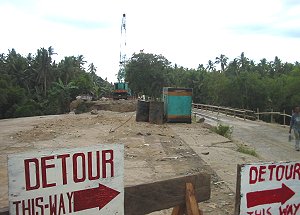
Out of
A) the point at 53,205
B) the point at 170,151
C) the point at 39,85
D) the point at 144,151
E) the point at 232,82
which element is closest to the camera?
the point at 53,205

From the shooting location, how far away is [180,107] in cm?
1784

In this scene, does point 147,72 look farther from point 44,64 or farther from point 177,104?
point 44,64

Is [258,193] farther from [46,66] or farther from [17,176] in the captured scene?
[46,66]

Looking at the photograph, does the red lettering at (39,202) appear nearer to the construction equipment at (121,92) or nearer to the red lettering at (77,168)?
the red lettering at (77,168)

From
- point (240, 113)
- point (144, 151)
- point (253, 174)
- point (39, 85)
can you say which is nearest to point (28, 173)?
point (253, 174)

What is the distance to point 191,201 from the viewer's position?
2857 millimetres

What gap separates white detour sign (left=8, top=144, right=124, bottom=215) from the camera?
217 cm

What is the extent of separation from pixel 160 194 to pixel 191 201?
0.86 feet

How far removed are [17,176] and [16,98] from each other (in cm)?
4966

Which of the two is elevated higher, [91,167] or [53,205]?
[91,167]

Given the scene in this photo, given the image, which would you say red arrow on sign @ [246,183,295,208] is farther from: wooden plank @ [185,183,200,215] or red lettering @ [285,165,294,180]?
wooden plank @ [185,183,200,215]

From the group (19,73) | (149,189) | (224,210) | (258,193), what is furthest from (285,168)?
(19,73)

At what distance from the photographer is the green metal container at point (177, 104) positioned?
17.8 m

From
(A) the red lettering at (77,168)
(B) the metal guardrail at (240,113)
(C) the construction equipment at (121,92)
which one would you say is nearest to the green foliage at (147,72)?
(C) the construction equipment at (121,92)
